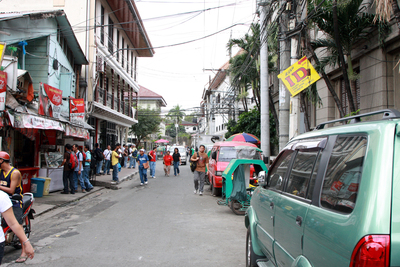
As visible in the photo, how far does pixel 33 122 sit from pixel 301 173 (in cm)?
884

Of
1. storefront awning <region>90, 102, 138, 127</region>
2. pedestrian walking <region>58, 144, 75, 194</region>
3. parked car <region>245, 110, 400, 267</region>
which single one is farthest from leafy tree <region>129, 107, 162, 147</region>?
parked car <region>245, 110, 400, 267</region>

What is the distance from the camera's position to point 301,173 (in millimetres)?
3289

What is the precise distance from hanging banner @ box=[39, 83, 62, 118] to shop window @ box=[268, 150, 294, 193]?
969 centimetres

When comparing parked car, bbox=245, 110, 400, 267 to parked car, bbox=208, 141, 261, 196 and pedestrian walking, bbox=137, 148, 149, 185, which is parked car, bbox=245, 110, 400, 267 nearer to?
parked car, bbox=208, 141, 261, 196

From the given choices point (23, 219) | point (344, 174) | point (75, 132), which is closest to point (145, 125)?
point (75, 132)

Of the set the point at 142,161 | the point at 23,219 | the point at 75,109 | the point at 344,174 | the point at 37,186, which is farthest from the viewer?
the point at 142,161

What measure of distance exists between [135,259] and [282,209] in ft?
10.1

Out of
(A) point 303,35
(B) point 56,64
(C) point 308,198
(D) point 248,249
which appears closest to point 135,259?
(D) point 248,249

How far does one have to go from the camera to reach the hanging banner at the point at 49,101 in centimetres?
1178

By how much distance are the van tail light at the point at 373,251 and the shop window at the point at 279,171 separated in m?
1.82

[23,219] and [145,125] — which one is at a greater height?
[145,125]

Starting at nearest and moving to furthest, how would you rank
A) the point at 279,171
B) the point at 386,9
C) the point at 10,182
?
the point at 279,171 < the point at 10,182 < the point at 386,9

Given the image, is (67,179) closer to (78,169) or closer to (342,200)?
(78,169)

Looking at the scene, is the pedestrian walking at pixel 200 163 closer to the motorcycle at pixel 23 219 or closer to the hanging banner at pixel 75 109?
the hanging banner at pixel 75 109
